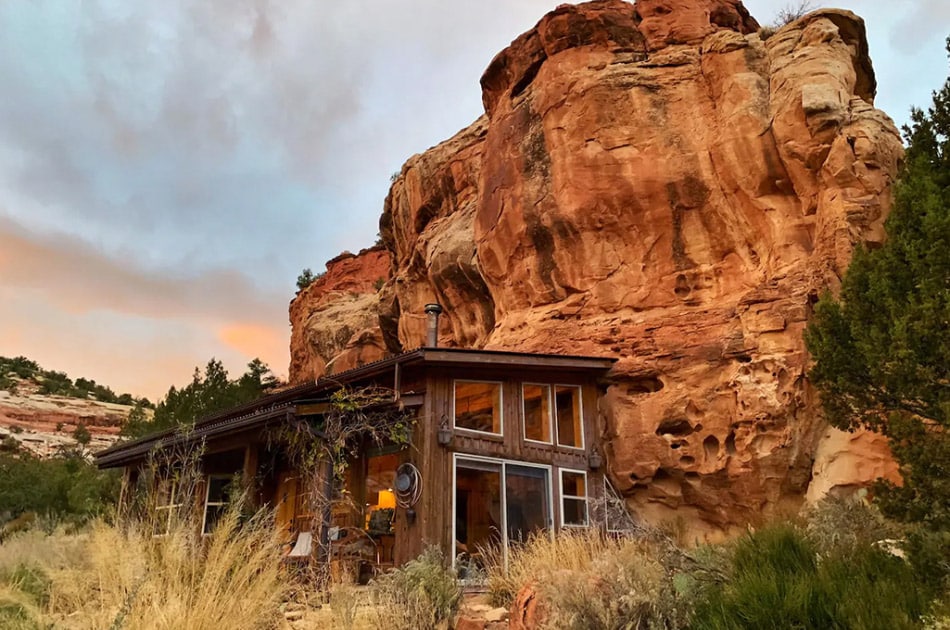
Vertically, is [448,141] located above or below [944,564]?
above

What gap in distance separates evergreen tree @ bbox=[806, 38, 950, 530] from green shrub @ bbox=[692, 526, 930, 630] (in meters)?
1.15

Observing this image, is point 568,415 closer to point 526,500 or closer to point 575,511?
point 575,511

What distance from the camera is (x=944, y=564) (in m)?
5.29

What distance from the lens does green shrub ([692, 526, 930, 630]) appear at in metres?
4.75

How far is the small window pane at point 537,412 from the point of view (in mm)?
13508

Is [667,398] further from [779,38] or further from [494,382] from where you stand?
[779,38]

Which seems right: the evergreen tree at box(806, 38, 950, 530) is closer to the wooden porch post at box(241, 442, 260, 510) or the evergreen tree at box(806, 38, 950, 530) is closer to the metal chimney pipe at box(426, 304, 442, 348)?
the metal chimney pipe at box(426, 304, 442, 348)

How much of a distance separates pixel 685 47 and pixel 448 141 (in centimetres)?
933

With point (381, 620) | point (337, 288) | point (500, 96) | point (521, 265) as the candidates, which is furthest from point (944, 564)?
point (337, 288)

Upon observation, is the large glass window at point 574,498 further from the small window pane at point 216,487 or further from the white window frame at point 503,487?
the small window pane at point 216,487

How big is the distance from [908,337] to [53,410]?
52745 mm

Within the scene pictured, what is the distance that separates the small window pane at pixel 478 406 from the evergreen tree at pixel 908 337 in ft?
19.2

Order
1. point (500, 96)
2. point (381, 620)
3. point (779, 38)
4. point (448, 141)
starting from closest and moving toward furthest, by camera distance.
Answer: point (381, 620), point (779, 38), point (500, 96), point (448, 141)

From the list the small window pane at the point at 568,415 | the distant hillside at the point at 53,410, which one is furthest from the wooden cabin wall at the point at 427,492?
the distant hillside at the point at 53,410
